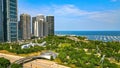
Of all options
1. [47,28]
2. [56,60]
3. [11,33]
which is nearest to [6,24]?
[11,33]

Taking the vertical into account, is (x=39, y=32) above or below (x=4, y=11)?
below

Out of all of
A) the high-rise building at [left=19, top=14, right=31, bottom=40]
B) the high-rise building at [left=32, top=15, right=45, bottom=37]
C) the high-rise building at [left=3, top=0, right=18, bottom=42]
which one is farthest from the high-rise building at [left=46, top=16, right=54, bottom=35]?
the high-rise building at [left=3, top=0, right=18, bottom=42]

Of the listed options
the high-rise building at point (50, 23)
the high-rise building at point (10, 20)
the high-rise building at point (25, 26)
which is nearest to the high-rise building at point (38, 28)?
the high-rise building at point (50, 23)

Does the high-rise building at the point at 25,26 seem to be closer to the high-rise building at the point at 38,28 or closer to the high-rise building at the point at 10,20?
the high-rise building at the point at 38,28

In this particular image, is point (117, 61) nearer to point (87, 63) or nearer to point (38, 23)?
point (87, 63)

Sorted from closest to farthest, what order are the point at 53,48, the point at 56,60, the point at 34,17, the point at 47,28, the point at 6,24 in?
the point at 56,60, the point at 53,48, the point at 6,24, the point at 47,28, the point at 34,17

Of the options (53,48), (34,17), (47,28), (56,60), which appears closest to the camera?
(56,60)

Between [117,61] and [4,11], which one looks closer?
[117,61]
